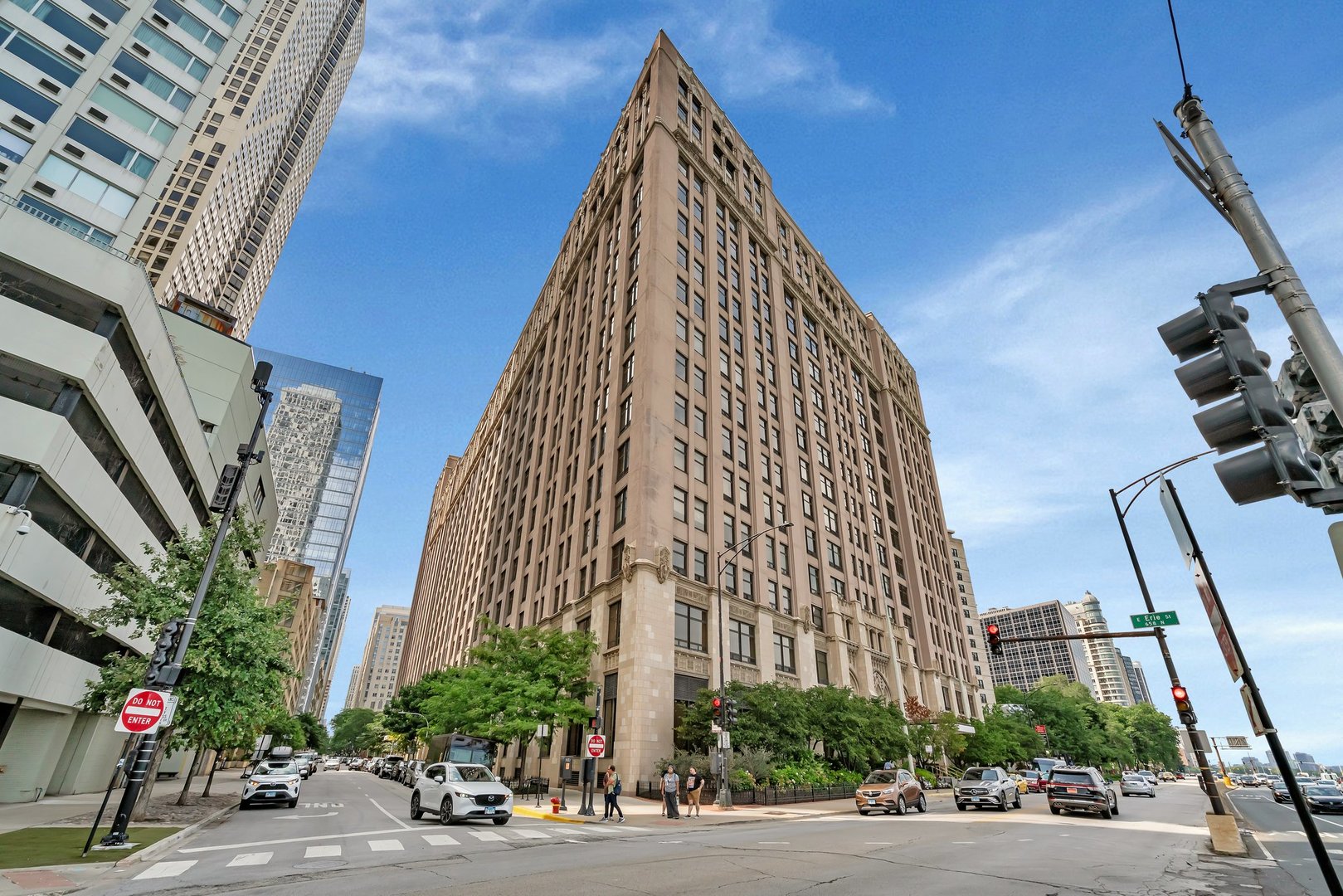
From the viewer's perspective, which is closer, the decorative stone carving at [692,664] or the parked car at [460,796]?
the parked car at [460,796]

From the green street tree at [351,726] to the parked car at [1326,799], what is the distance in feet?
476

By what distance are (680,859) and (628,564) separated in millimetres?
22781

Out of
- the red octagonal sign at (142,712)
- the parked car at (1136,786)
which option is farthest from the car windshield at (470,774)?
the parked car at (1136,786)

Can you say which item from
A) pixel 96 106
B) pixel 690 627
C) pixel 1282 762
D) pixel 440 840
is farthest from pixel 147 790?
pixel 96 106

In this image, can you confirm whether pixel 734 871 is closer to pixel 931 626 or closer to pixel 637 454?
pixel 637 454

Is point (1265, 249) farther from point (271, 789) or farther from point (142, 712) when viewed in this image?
point (271, 789)

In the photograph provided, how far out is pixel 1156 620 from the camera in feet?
55.4

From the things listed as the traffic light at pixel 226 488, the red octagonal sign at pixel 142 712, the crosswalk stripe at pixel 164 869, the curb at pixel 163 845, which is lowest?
the crosswalk stripe at pixel 164 869

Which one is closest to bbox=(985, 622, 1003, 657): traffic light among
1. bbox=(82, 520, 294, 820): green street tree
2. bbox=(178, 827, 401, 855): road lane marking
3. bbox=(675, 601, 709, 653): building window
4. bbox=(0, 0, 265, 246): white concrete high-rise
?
bbox=(675, 601, 709, 653): building window

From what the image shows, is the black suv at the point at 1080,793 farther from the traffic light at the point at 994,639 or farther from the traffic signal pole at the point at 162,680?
the traffic signal pole at the point at 162,680

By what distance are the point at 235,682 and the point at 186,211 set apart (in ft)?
303

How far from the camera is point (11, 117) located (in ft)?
99.8

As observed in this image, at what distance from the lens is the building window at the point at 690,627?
35.4m

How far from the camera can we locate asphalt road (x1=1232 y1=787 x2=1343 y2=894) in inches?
480
